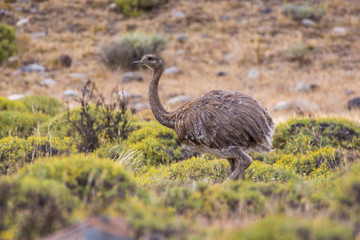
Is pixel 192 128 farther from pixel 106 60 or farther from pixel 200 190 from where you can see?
pixel 106 60

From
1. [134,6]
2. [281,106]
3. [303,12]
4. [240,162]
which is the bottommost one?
[281,106]

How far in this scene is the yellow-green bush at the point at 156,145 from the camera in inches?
322

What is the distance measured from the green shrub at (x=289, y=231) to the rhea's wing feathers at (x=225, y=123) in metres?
2.60

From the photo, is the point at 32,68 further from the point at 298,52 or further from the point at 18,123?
the point at 298,52

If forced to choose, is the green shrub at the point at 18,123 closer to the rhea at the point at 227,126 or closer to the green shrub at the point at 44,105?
the green shrub at the point at 44,105

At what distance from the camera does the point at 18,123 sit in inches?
368

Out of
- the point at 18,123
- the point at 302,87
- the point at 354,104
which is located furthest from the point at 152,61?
the point at 302,87

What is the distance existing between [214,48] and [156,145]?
496 inches

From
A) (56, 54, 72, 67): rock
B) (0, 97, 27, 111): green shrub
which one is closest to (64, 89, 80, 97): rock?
(56, 54, 72, 67): rock

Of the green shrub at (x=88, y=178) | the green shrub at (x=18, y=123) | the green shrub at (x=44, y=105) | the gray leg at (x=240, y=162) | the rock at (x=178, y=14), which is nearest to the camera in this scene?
the green shrub at (x=88, y=178)

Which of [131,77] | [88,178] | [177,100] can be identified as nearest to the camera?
[88,178]

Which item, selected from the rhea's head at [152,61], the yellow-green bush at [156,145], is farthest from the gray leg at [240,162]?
the yellow-green bush at [156,145]

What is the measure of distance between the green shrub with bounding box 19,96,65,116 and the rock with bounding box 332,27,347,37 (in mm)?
14775

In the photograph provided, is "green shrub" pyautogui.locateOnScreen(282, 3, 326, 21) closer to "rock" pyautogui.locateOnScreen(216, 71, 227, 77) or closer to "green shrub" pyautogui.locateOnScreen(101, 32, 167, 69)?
"rock" pyautogui.locateOnScreen(216, 71, 227, 77)
